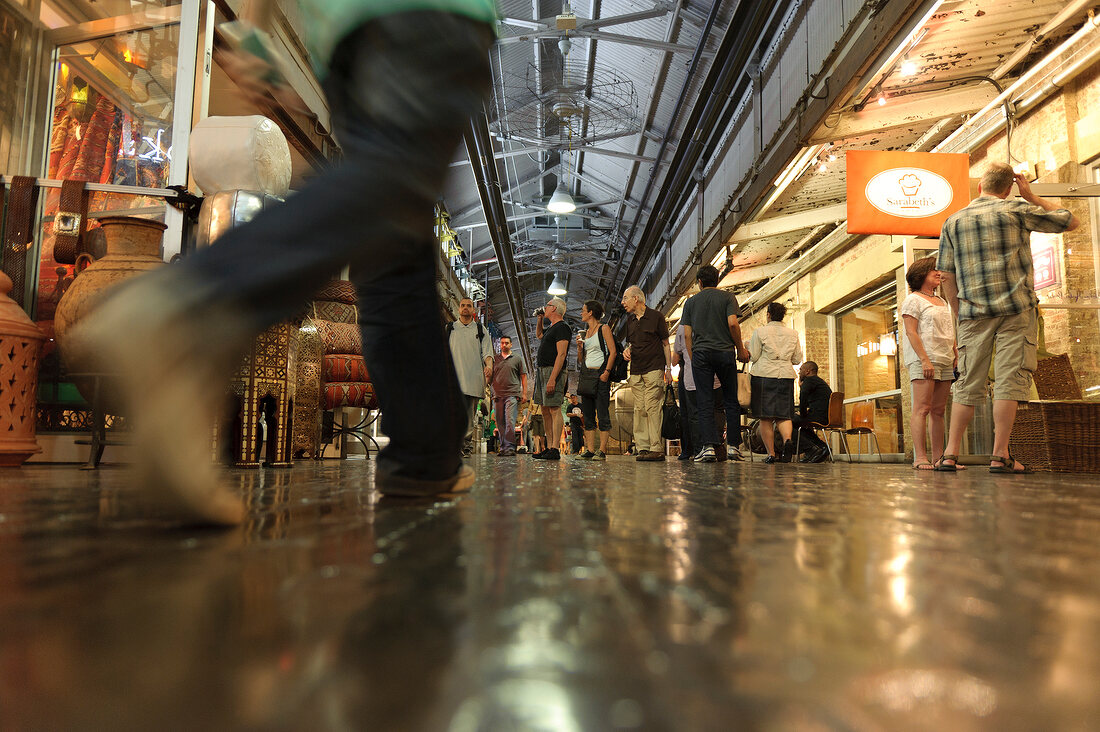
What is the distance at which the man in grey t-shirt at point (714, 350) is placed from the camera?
246 inches

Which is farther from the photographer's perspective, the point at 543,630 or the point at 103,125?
the point at 103,125

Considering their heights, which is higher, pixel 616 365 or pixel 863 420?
pixel 616 365

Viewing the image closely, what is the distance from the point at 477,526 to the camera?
988 mm

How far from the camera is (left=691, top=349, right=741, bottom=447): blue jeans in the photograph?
20.1 ft

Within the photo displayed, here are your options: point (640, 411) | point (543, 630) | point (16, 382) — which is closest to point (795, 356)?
point (640, 411)

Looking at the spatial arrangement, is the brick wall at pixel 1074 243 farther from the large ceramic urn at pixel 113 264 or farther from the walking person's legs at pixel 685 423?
the large ceramic urn at pixel 113 264

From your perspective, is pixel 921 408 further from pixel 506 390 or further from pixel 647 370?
pixel 506 390

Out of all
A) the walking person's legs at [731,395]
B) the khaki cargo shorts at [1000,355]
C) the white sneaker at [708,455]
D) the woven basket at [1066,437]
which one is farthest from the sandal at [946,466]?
the walking person's legs at [731,395]

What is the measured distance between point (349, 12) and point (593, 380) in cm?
607

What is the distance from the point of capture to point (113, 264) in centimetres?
354

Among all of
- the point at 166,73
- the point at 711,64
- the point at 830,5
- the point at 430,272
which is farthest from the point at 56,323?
the point at 711,64

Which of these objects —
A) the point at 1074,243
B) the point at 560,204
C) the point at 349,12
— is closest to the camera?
the point at 349,12

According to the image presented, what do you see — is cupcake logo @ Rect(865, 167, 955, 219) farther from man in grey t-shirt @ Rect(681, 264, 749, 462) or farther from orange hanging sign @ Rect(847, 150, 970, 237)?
man in grey t-shirt @ Rect(681, 264, 749, 462)

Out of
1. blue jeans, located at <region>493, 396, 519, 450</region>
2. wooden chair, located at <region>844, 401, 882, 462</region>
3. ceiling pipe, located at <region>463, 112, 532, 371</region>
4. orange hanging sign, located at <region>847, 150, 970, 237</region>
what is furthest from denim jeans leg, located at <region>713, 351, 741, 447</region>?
wooden chair, located at <region>844, 401, 882, 462</region>
